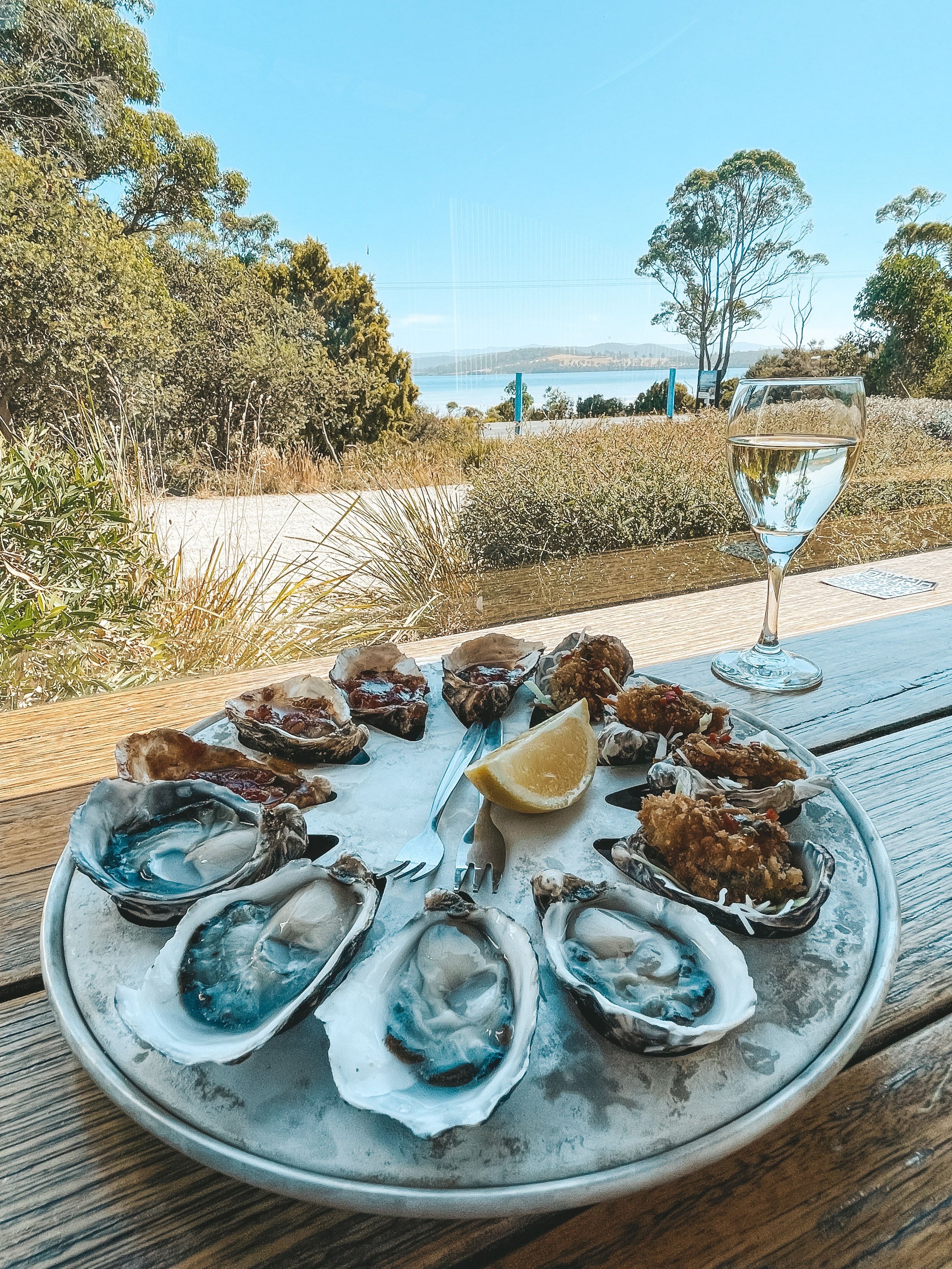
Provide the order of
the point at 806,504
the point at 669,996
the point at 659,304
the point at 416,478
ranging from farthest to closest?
1. the point at 659,304
2. the point at 416,478
3. the point at 806,504
4. the point at 669,996

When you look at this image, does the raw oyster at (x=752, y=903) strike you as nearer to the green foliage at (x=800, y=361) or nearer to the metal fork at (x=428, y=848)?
the metal fork at (x=428, y=848)

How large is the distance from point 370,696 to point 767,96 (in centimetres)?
1154

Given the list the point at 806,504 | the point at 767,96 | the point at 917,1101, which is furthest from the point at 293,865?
the point at 767,96

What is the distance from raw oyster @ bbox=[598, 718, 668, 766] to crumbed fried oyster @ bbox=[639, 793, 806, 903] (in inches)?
4.5

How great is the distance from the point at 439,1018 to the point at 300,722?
0.33m

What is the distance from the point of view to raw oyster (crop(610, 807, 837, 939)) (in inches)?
14.7

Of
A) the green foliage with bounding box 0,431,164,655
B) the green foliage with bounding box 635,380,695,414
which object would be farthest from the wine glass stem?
the green foliage with bounding box 635,380,695,414

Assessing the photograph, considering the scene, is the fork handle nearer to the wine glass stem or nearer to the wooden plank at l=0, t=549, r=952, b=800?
the wooden plank at l=0, t=549, r=952, b=800

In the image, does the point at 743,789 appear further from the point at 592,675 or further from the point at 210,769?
the point at 210,769

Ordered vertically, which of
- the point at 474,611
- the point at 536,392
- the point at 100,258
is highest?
the point at 100,258

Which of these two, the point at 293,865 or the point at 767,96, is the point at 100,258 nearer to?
the point at 293,865

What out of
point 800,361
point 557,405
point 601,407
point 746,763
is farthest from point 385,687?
point 800,361

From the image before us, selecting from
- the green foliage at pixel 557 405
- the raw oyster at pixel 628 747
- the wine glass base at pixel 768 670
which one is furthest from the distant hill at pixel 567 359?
the raw oyster at pixel 628 747

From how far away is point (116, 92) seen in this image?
14.2ft
